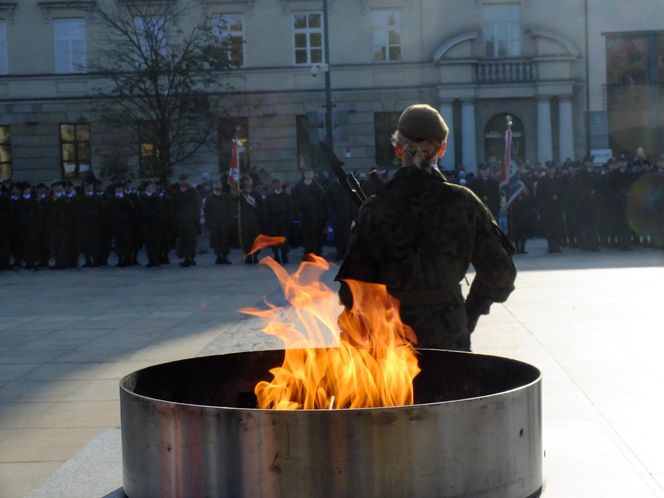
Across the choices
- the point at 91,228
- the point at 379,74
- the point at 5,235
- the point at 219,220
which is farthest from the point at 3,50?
the point at 219,220

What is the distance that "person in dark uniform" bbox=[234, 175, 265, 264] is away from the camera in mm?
23453

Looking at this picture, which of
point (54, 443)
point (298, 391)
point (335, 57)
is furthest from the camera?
point (335, 57)

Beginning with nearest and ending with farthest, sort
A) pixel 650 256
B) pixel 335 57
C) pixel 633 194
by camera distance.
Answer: pixel 650 256 < pixel 633 194 < pixel 335 57

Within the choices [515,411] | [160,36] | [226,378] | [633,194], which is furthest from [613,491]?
[160,36]

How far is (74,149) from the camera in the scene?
40844 millimetres

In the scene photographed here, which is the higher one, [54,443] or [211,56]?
[211,56]

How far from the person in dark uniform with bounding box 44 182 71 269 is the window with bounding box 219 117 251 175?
55.1 feet

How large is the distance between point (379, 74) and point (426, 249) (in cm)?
3592

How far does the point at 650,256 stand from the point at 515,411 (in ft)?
59.1

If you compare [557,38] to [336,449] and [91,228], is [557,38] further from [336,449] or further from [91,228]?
[336,449]

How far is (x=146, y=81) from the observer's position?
1378 inches

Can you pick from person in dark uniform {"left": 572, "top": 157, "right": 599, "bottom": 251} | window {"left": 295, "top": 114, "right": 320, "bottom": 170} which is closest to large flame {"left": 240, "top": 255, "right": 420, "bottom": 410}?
person in dark uniform {"left": 572, "top": 157, "right": 599, "bottom": 251}

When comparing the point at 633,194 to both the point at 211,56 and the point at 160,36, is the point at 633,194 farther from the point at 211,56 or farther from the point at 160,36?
the point at 160,36

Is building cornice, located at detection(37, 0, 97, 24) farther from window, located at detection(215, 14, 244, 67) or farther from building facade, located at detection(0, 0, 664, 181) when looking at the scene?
window, located at detection(215, 14, 244, 67)
